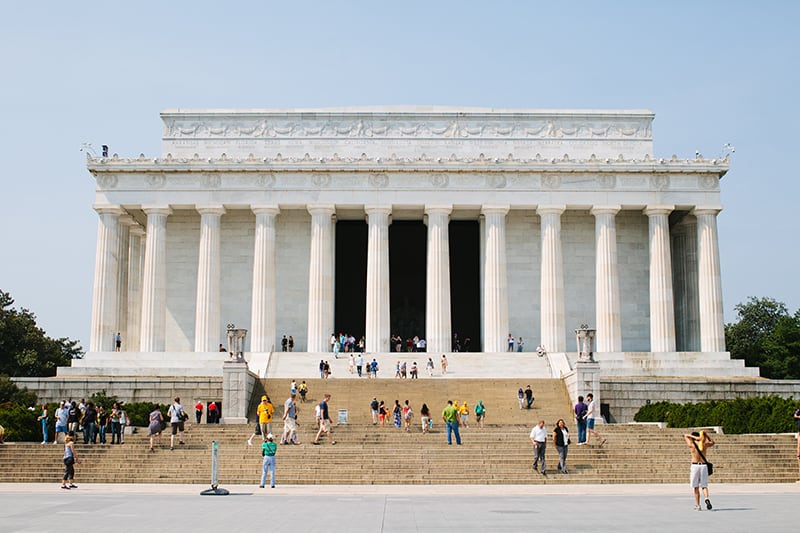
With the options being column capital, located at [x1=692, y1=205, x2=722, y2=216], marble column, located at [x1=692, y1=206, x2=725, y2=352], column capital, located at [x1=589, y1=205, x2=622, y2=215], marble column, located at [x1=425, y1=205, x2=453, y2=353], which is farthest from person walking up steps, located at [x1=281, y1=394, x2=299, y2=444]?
column capital, located at [x1=692, y1=205, x2=722, y2=216]

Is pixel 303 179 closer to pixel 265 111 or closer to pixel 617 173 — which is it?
pixel 265 111

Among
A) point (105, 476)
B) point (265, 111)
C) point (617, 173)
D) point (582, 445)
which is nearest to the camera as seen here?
point (105, 476)

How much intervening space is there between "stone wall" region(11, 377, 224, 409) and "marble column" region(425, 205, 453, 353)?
16.5 metres

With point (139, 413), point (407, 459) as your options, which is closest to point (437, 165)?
point (139, 413)

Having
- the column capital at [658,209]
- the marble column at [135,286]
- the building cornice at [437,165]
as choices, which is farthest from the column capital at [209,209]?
the column capital at [658,209]

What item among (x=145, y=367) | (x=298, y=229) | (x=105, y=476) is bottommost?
(x=105, y=476)

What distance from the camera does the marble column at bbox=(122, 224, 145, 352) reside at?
2618 inches

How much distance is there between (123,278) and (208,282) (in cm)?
689

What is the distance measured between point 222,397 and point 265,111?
26.0m

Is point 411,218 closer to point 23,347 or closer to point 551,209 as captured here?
point 551,209

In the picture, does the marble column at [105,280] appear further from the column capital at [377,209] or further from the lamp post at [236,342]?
the lamp post at [236,342]

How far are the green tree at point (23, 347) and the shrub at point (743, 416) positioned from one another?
165 feet

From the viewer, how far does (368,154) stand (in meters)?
65.8

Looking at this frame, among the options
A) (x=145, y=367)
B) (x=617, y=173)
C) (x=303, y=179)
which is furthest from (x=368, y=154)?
(x=145, y=367)
